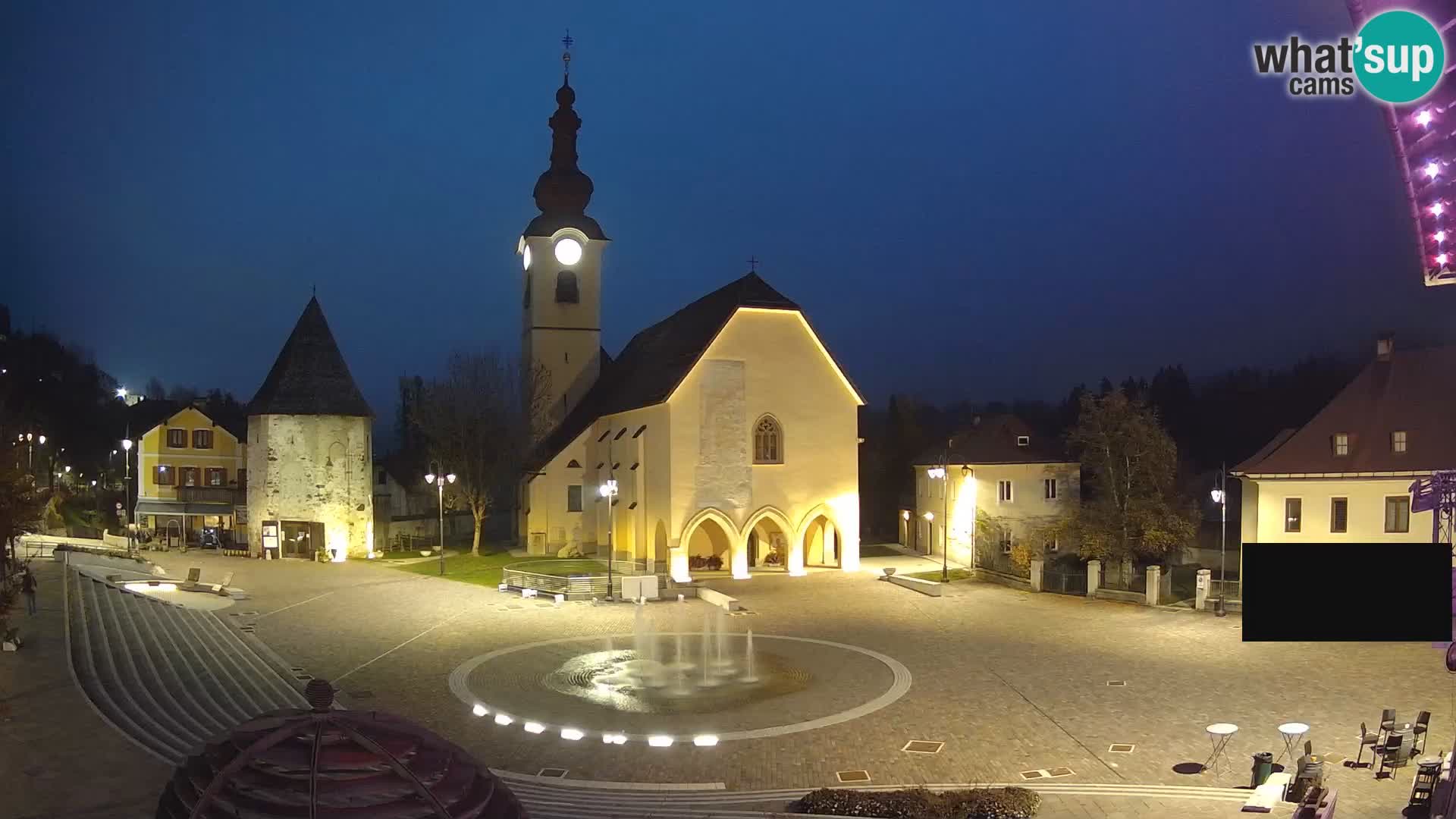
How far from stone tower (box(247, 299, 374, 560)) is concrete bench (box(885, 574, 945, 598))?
26.1m

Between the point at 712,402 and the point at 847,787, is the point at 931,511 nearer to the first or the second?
the point at 712,402

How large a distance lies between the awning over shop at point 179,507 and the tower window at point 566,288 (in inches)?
848

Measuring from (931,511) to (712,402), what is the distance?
14.4 metres

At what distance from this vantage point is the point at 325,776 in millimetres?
4758

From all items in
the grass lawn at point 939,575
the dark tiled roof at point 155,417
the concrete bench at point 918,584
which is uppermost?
the dark tiled roof at point 155,417

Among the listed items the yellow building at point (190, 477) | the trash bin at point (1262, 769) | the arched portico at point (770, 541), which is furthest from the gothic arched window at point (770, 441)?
the yellow building at point (190, 477)

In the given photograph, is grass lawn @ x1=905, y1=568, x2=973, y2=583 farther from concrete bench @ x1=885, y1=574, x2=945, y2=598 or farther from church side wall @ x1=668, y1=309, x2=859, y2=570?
church side wall @ x1=668, y1=309, x2=859, y2=570

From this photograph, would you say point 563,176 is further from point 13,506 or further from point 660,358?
point 13,506

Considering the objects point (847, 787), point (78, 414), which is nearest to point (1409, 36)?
point (847, 787)

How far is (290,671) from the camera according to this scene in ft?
67.4

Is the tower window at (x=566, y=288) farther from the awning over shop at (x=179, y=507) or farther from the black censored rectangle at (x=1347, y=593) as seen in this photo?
the black censored rectangle at (x=1347, y=593)

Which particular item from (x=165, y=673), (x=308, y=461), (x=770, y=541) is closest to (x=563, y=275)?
(x=308, y=461)

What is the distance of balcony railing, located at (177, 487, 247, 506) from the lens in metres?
50.9

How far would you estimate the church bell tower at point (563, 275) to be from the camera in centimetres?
5050
